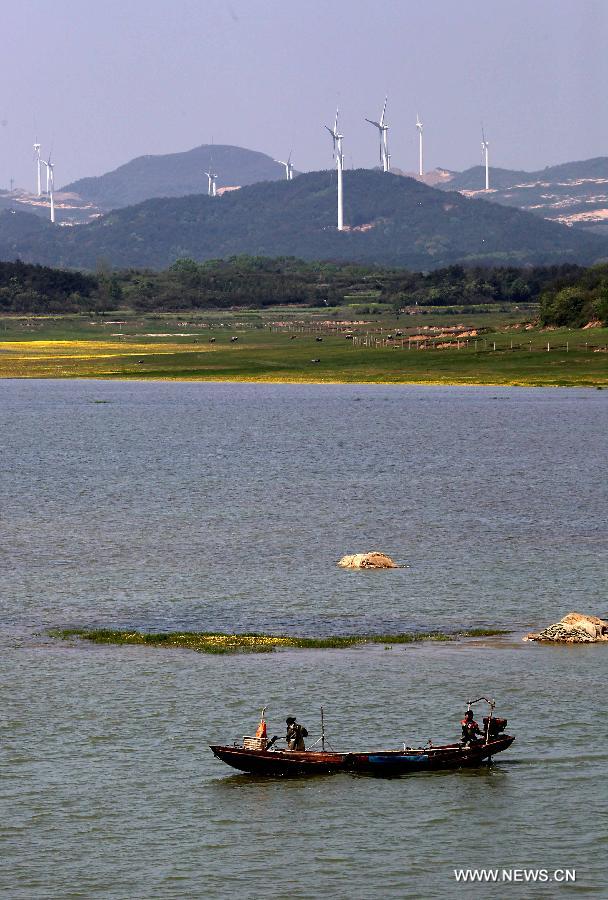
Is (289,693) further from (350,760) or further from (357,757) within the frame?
(357,757)

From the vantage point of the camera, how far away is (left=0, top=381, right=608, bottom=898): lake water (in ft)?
118

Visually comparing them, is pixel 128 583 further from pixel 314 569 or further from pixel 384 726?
pixel 384 726

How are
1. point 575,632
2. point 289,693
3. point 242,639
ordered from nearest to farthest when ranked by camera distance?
point 289,693 < point 575,632 < point 242,639

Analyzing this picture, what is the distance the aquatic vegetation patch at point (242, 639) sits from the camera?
55062 mm

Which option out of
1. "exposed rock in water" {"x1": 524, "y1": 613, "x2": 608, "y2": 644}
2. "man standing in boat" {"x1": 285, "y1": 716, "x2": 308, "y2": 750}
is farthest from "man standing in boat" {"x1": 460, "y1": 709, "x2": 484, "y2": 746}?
"exposed rock in water" {"x1": 524, "y1": 613, "x2": 608, "y2": 644}

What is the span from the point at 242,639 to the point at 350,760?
15.5 metres

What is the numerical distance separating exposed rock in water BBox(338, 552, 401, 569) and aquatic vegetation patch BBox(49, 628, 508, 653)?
14.0 metres

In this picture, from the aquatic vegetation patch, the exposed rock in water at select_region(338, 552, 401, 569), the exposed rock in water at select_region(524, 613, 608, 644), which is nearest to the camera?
the aquatic vegetation patch

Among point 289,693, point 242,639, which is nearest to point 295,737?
point 289,693

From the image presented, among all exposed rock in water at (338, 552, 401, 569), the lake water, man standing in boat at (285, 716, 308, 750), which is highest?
man standing in boat at (285, 716, 308, 750)

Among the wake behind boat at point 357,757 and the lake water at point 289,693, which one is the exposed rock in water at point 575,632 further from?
the wake behind boat at point 357,757

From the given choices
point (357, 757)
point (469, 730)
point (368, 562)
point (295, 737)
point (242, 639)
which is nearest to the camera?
point (357, 757)

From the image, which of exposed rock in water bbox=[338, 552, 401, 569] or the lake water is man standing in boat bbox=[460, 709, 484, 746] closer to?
the lake water

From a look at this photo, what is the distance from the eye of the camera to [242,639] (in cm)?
5588
